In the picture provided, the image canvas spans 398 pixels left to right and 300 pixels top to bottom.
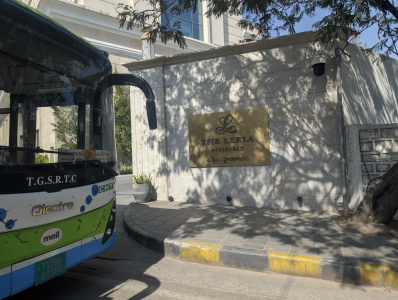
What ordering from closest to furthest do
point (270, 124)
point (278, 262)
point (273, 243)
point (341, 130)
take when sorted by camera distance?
point (278, 262) < point (273, 243) < point (341, 130) < point (270, 124)

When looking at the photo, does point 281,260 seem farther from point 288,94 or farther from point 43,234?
point 288,94

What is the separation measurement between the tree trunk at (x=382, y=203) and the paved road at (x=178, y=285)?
165 cm

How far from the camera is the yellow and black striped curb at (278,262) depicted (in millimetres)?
3303

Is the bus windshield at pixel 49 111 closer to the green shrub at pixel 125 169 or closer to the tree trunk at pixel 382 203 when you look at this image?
the tree trunk at pixel 382 203

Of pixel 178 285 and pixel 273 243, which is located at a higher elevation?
pixel 273 243

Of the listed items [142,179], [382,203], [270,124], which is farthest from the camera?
[142,179]

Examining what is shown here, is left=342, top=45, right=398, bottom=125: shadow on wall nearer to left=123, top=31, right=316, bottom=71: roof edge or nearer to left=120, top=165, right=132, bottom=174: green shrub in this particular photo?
left=123, top=31, right=316, bottom=71: roof edge

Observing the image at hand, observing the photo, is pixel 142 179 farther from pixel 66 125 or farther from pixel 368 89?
pixel 368 89

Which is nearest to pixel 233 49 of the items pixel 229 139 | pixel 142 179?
pixel 229 139

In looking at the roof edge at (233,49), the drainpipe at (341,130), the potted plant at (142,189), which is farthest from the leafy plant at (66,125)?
the drainpipe at (341,130)

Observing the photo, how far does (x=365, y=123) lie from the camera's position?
6.42 m

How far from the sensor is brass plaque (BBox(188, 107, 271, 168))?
664 cm

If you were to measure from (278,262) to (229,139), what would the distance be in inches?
A: 143

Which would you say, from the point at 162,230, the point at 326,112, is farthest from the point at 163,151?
the point at 326,112
